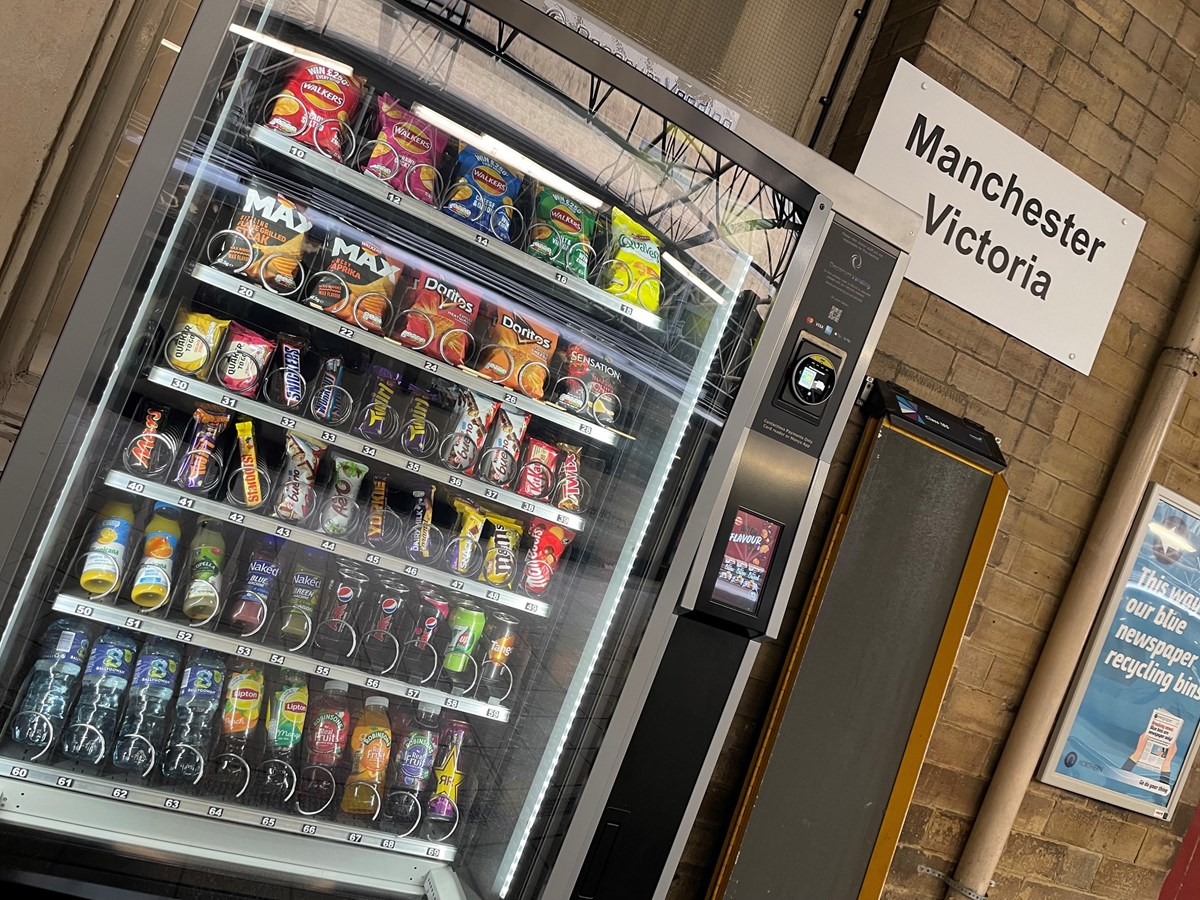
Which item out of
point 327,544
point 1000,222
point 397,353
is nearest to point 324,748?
point 327,544

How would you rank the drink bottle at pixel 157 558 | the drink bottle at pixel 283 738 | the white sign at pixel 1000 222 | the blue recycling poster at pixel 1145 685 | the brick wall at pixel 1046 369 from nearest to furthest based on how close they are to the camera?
1. the drink bottle at pixel 157 558
2. the drink bottle at pixel 283 738
3. the white sign at pixel 1000 222
4. the brick wall at pixel 1046 369
5. the blue recycling poster at pixel 1145 685

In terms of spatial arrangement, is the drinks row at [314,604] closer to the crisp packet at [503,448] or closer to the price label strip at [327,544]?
the price label strip at [327,544]

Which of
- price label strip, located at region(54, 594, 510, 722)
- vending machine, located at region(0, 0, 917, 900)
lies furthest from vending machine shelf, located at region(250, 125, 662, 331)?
price label strip, located at region(54, 594, 510, 722)

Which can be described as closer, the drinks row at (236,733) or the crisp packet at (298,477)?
the drinks row at (236,733)

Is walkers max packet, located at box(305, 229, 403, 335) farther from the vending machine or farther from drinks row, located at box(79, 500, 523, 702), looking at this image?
drinks row, located at box(79, 500, 523, 702)

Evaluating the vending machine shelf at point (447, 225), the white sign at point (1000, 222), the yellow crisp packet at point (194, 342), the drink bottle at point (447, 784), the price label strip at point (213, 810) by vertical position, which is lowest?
the price label strip at point (213, 810)

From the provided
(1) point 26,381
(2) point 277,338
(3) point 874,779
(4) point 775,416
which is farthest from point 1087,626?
(1) point 26,381

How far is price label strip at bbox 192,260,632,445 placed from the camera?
1.56 meters

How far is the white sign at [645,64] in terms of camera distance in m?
1.60

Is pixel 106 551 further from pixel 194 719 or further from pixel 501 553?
pixel 501 553

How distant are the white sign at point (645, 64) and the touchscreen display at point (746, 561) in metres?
0.74

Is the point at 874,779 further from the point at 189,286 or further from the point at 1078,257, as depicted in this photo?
the point at 189,286

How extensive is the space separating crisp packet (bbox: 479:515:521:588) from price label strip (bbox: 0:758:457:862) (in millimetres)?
521

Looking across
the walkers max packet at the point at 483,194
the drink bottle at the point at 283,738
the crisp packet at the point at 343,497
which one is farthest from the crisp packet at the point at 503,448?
the drink bottle at the point at 283,738
